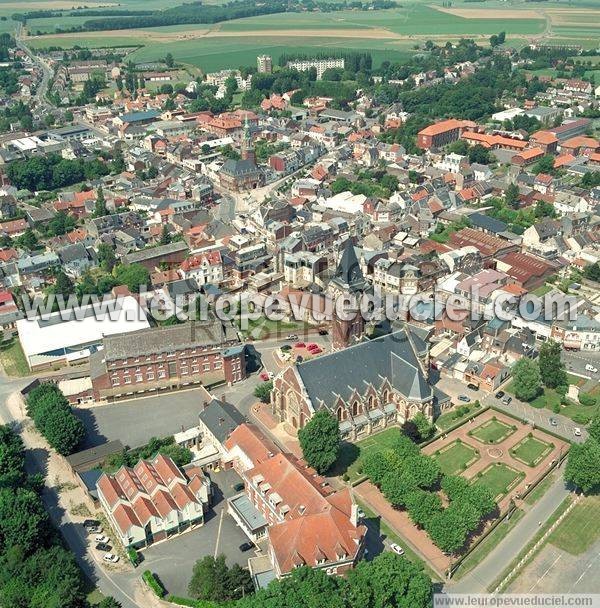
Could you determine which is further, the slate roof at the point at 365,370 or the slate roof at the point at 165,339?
the slate roof at the point at 165,339

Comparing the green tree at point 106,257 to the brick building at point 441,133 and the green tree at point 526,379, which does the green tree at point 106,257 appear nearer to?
the green tree at point 526,379

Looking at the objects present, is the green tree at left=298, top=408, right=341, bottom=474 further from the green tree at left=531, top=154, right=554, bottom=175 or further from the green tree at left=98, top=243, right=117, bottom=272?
the green tree at left=531, top=154, right=554, bottom=175

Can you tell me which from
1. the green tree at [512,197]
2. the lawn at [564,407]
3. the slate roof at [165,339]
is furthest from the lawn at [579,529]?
the green tree at [512,197]

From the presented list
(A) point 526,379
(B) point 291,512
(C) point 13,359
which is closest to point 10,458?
(C) point 13,359

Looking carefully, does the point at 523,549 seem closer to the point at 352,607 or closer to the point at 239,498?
the point at 352,607

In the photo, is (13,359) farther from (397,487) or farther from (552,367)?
(552,367)

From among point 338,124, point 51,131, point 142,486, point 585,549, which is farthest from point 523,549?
point 51,131

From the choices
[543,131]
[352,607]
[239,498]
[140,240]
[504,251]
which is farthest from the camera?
[543,131]
